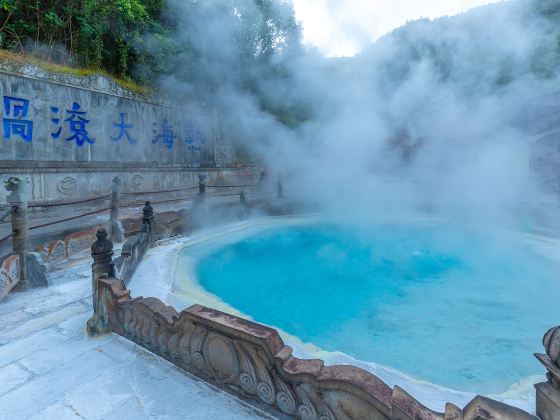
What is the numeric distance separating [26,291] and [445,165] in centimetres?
1062

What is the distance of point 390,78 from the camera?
8562 millimetres

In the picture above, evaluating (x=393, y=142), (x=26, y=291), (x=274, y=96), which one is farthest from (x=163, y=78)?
(x=26, y=291)

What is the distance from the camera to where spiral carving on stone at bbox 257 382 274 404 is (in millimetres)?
1541

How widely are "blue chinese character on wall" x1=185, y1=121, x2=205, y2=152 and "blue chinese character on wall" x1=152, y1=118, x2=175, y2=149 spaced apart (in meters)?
0.64

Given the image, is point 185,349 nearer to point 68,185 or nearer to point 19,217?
point 19,217

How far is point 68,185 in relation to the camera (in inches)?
282

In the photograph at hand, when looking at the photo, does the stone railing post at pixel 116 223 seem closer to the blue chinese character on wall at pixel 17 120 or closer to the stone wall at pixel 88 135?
the stone wall at pixel 88 135

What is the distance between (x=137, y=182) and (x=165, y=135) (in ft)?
6.28

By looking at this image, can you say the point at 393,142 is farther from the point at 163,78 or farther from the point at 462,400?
the point at 462,400

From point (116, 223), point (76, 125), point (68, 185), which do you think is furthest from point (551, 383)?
point (76, 125)

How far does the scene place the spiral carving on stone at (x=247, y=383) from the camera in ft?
5.28

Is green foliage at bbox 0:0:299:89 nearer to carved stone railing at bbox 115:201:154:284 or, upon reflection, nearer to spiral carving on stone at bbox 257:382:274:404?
carved stone railing at bbox 115:201:154:284

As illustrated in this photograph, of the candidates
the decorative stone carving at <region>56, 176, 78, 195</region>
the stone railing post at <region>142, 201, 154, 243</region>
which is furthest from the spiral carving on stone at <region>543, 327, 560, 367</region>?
the decorative stone carving at <region>56, 176, 78, 195</region>

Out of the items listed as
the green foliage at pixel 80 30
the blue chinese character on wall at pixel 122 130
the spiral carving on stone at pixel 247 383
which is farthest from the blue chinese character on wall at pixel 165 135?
the spiral carving on stone at pixel 247 383
